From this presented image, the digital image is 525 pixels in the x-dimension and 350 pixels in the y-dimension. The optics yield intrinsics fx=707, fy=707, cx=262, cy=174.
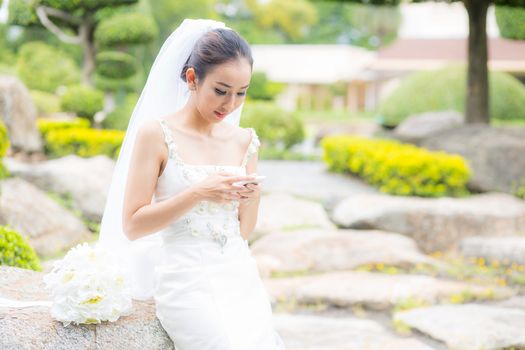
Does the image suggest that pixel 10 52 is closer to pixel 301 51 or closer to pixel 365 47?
pixel 301 51

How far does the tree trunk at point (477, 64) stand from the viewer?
11109 mm

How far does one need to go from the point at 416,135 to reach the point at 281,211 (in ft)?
12.5

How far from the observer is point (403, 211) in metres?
8.07

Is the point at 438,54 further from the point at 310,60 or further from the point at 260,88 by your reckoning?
the point at 310,60

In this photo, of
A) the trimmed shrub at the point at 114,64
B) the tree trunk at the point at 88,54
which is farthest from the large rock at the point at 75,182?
the tree trunk at the point at 88,54

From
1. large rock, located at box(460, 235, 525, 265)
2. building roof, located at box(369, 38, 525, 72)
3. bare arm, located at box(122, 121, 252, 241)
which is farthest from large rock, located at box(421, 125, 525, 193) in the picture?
building roof, located at box(369, 38, 525, 72)

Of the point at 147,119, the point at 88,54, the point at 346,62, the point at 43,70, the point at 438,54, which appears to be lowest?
the point at 346,62

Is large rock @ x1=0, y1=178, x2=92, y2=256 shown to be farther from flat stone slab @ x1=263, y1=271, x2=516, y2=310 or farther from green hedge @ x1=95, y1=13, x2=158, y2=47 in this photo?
green hedge @ x1=95, y1=13, x2=158, y2=47

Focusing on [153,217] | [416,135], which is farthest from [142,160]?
[416,135]

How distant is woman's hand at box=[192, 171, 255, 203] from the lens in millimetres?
2752

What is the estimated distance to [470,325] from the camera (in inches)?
186

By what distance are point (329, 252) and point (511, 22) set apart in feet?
30.2

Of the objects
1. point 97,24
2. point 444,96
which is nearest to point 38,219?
point 97,24

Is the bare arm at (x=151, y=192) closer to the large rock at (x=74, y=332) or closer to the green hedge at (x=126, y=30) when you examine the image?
the large rock at (x=74, y=332)
